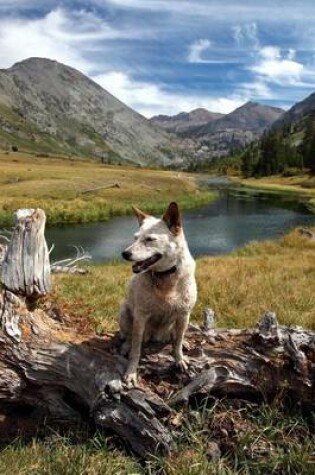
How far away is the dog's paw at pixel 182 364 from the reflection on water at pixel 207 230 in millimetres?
28103

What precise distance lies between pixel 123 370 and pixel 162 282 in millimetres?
1367

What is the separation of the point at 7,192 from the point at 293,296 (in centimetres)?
5721

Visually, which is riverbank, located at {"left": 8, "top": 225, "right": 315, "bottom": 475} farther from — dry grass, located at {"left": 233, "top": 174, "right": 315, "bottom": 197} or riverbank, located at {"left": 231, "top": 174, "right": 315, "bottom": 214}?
dry grass, located at {"left": 233, "top": 174, "right": 315, "bottom": 197}

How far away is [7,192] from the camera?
65.4 m

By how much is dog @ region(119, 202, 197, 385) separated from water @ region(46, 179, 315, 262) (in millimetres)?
27948

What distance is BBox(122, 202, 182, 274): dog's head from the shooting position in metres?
6.27

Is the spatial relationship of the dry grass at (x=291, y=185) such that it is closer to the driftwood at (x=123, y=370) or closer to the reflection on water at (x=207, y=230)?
the reflection on water at (x=207, y=230)

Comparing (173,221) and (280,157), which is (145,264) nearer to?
(173,221)

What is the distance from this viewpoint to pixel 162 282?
21.7 feet

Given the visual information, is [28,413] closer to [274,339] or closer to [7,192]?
[274,339]

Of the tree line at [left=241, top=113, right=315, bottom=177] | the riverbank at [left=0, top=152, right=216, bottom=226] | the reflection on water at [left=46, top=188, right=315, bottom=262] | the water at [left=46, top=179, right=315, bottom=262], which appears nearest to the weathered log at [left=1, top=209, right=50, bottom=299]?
the water at [left=46, top=179, right=315, bottom=262]

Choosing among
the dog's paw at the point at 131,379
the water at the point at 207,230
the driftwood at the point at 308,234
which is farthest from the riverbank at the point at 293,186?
the dog's paw at the point at 131,379

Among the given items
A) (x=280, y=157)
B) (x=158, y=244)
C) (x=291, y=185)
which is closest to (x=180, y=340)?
(x=158, y=244)

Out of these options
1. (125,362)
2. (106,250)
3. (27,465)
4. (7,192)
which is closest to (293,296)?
(125,362)
